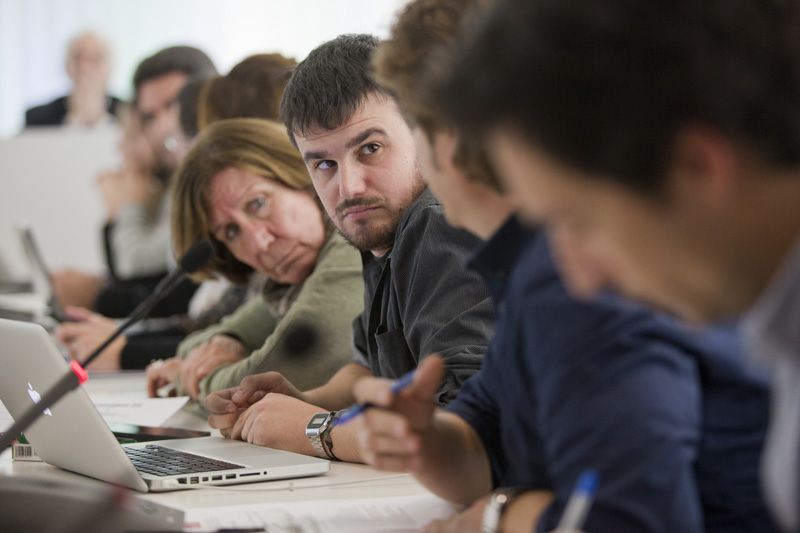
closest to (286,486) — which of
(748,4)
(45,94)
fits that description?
(748,4)

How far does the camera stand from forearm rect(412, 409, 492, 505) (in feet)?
3.69

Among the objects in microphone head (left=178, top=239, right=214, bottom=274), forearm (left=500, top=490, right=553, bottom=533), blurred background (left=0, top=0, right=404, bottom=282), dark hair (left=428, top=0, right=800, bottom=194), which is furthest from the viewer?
blurred background (left=0, top=0, right=404, bottom=282)

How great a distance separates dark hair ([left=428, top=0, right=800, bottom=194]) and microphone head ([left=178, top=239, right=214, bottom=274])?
4.94ft

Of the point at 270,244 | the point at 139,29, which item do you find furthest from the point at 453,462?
the point at 139,29

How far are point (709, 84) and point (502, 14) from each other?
152 millimetres

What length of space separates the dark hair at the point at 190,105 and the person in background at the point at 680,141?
7.69 feet

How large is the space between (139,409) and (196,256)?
0.34m

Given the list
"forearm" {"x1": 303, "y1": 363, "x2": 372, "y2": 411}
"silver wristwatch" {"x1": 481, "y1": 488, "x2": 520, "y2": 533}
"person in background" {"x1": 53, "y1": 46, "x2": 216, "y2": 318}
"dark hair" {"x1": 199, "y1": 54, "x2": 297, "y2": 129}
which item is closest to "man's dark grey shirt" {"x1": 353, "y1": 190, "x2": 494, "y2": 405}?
"forearm" {"x1": 303, "y1": 363, "x2": 372, "y2": 411}

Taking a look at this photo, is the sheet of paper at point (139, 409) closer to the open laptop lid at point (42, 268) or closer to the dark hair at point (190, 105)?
the open laptop lid at point (42, 268)

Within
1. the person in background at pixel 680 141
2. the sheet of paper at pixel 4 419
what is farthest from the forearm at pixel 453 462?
the sheet of paper at pixel 4 419

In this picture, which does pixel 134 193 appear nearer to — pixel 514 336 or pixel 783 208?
pixel 514 336

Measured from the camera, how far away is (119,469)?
1.32 metres

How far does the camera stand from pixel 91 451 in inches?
52.9

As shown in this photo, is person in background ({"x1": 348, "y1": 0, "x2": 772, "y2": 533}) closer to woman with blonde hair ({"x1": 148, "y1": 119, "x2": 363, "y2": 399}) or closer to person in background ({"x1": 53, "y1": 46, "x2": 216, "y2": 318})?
woman with blonde hair ({"x1": 148, "y1": 119, "x2": 363, "y2": 399})
